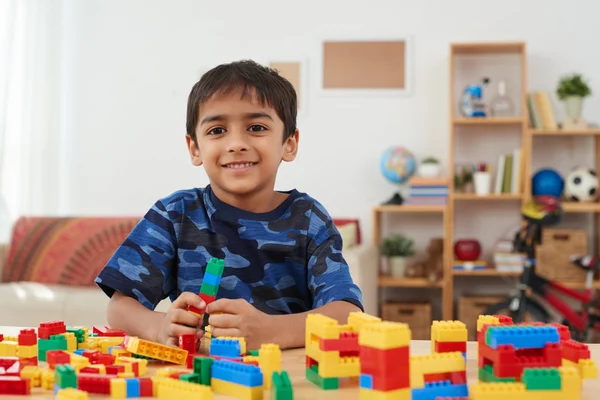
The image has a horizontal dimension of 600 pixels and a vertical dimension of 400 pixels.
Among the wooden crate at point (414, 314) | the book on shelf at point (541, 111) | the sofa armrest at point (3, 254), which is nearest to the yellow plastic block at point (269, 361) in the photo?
the sofa armrest at point (3, 254)

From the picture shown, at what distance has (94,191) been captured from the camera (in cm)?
471

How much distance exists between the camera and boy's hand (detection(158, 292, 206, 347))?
897 millimetres

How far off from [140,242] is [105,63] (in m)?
3.78

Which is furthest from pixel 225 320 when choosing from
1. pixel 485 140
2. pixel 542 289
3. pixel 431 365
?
pixel 485 140

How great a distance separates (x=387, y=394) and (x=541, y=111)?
3.98 metres

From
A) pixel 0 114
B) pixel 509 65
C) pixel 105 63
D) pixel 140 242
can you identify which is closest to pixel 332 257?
pixel 140 242

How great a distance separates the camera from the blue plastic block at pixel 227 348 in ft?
2.53

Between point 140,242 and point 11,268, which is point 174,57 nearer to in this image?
point 11,268

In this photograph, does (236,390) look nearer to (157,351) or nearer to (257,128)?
(157,351)

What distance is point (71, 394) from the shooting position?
60 cm

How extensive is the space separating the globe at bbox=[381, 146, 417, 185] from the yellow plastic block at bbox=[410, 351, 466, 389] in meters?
3.76

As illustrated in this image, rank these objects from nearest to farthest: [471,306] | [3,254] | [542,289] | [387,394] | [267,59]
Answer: [387,394] < [3,254] < [542,289] < [471,306] < [267,59]

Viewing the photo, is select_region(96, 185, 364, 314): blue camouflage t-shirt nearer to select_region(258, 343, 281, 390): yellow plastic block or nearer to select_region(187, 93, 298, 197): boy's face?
select_region(187, 93, 298, 197): boy's face

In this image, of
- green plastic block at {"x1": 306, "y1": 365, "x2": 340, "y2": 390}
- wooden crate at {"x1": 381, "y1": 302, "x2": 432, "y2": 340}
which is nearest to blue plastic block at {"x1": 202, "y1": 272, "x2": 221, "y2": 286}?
green plastic block at {"x1": 306, "y1": 365, "x2": 340, "y2": 390}
